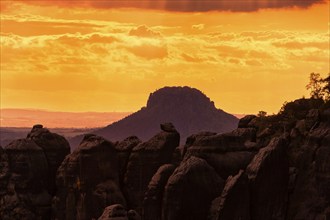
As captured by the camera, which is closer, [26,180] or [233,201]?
[233,201]

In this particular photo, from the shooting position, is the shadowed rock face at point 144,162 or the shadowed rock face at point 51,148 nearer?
the shadowed rock face at point 144,162

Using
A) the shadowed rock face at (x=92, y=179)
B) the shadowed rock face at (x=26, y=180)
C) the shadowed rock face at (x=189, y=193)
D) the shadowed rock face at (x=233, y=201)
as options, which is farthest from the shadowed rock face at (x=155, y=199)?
the shadowed rock face at (x=26, y=180)

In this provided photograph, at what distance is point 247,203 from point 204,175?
12.1ft

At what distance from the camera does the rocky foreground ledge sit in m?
85.2

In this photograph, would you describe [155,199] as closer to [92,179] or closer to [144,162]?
[144,162]

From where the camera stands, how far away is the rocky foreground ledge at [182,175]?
8519 centimetres

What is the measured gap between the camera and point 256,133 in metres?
108

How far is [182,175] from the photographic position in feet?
279

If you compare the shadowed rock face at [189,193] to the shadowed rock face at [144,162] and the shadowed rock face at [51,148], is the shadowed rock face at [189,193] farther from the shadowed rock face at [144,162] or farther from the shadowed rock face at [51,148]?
the shadowed rock face at [51,148]

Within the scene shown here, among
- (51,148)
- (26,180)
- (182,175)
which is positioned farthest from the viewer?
(51,148)

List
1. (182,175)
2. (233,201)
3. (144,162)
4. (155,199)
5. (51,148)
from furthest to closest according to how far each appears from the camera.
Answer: (51,148)
(144,162)
(155,199)
(182,175)
(233,201)

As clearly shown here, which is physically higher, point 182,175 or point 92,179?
point 182,175

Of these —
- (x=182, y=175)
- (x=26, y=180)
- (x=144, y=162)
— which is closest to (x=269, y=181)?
A: (x=182, y=175)

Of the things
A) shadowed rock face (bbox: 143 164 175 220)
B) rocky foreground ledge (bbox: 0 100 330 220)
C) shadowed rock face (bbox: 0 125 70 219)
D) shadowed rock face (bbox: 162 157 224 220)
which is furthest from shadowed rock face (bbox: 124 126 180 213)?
shadowed rock face (bbox: 162 157 224 220)
